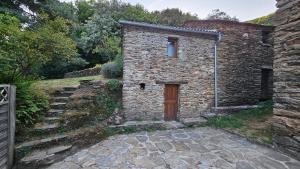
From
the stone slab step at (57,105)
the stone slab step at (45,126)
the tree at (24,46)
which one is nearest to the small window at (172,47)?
the tree at (24,46)

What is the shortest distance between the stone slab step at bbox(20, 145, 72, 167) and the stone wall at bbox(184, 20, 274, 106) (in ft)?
25.0

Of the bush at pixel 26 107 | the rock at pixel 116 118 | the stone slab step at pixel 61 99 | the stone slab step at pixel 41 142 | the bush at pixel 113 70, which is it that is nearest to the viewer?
the stone slab step at pixel 41 142

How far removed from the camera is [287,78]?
491cm

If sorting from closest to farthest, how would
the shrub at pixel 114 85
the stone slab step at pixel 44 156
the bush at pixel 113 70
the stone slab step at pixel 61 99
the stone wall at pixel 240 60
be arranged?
1. the stone slab step at pixel 44 156
2. the stone slab step at pixel 61 99
3. the shrub at pixel 114 85
4. the stone wall at pixel 240 60
5. the bush at pixel 113 70

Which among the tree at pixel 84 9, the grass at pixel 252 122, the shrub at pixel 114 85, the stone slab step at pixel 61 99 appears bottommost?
the grass at pixel 252 122

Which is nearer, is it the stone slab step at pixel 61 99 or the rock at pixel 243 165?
the rock at pixel 243 165

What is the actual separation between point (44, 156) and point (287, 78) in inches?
263

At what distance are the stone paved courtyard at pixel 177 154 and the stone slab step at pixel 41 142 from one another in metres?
0.67

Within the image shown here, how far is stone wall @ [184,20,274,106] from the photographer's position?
9461 mm

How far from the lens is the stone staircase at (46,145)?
436 cm

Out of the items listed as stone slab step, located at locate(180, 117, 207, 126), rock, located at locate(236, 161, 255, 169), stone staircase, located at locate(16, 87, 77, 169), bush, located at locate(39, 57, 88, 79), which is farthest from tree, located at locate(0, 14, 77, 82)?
bush, located at locate(39, 57, 88, 79)

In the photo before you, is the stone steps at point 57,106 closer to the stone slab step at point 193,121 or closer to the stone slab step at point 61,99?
the stone slab step at point 61,99

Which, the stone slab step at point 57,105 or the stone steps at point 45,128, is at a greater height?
the stone slab step at point 57,105

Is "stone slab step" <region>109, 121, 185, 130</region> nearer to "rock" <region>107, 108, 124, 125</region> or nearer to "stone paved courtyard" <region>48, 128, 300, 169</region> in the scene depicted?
"rock" <region>107, 108, 124, 125</region>
